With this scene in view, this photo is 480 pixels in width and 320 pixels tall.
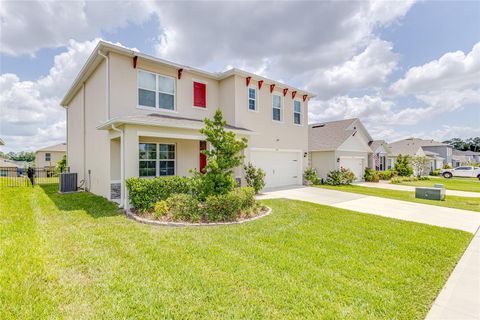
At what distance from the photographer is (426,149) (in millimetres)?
51125

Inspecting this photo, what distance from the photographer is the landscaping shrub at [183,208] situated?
7.13 meters

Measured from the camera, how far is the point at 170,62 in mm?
11336

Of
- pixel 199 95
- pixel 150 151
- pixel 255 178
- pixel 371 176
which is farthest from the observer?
pixel 371 176

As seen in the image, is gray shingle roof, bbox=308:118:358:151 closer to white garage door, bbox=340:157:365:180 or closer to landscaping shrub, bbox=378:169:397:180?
white garage door, bbox=340:157:365:180

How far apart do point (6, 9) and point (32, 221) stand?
901 cm

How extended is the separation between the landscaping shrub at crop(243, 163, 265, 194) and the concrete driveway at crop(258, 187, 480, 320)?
2942 mm

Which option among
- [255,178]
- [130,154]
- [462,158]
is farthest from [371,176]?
[462,158]

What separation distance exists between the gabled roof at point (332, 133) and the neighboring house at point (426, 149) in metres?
11.1

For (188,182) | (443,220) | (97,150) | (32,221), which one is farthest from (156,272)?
(97,150)

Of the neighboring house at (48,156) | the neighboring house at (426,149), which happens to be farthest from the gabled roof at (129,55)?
the neighboring house at (48,156)

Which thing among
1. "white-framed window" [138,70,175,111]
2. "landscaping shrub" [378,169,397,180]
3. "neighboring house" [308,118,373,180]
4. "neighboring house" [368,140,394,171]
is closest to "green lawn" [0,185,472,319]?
"white-framed window" [138,70,175,111]

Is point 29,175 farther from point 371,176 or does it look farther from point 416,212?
point 371,176

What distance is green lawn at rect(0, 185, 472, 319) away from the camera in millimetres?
3004

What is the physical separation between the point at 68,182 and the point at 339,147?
781 inches
